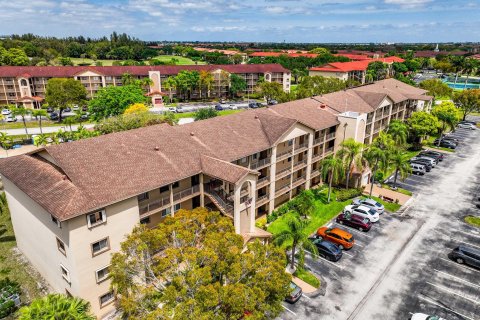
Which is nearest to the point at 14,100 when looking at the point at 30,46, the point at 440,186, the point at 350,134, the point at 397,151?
the point at 30,46

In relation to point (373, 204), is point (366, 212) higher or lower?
higher

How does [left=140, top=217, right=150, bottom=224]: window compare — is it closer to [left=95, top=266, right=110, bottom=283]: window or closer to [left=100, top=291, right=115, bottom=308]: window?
[left=95, top=266, right=110, bottom=283]: window

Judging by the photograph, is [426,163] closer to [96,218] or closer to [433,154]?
[433,154]

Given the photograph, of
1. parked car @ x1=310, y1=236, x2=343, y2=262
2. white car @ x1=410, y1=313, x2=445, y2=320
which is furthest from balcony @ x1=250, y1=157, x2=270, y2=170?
white car @ x1=410, y1=313, x2=445, y2=320

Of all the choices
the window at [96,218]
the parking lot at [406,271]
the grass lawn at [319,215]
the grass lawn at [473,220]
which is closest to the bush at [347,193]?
the grass lawn at [319,215]

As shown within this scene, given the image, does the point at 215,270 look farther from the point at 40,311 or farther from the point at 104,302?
the point at 104,302

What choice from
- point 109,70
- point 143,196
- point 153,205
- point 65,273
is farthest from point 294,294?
point 109,70
